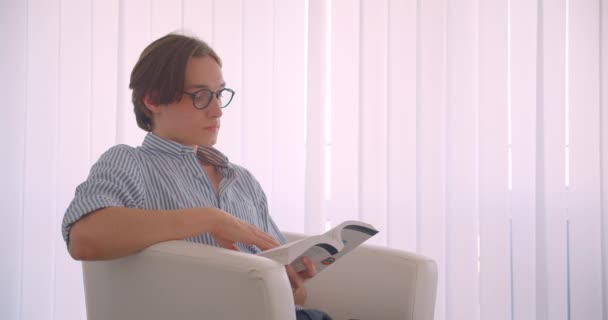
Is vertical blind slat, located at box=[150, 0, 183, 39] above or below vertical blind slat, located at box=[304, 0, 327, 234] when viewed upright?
above

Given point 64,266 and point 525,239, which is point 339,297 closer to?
point 64,266

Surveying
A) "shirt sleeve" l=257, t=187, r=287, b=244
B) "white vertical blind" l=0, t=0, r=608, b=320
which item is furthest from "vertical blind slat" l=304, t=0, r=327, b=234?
"shirt sleeve" l=257, t=187, r=287, b=244

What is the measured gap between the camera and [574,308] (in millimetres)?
2945

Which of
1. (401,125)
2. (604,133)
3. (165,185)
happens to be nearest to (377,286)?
(165,185)

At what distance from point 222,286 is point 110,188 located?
12.9 inches

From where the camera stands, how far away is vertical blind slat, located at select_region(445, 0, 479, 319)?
2.76 meters

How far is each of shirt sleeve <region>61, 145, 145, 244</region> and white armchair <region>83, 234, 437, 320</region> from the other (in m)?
0.13

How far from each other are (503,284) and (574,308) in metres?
0.45

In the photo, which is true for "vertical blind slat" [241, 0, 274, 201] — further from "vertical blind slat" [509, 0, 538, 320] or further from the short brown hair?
"vertical blind slat" [509, 0, 538, 320]

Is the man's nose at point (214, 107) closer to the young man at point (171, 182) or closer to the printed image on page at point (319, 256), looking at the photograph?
the young man at point (171, 182)

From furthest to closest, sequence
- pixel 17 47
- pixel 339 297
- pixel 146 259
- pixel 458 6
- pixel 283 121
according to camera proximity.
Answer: pixel 458 6, pixel 283 121, pixel 17 47, pixel 339 297, pixel 146 259

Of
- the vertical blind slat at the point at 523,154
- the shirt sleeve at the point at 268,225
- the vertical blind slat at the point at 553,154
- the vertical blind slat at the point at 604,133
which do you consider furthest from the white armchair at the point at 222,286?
the vertical blind slat at the point at 604,133

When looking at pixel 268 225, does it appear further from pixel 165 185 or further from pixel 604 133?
pixel 604 133

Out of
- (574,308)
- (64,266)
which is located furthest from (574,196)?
(64,266)
